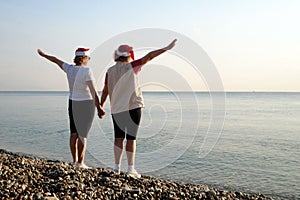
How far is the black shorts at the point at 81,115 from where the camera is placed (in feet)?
23.1

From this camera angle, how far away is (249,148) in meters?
16.3

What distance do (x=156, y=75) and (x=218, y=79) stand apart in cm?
117

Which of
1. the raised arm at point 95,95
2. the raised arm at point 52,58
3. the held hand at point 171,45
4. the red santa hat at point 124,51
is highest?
the held hand at point 171,45

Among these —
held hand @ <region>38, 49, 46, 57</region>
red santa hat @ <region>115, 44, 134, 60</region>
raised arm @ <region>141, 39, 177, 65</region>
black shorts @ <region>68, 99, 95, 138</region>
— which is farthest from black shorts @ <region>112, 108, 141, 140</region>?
held hand @ <region>38, 49, 46, 57</region>

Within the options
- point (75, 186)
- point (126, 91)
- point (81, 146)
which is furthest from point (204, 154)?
point (75, 186)

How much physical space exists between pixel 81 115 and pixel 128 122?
43.2 inches

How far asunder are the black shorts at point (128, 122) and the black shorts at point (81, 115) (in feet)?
2.29

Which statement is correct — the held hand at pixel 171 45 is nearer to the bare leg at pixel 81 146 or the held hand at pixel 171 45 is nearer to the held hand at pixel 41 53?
the bare leg at pixel 81 146

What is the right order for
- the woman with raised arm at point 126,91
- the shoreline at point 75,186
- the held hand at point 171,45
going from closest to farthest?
the shoreline at point 75,186 < the held hand at point 171,45 < the woman with raised arm at point 126,91

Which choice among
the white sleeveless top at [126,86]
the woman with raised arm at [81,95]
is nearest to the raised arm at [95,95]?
the woman with raised arm at [81,95]

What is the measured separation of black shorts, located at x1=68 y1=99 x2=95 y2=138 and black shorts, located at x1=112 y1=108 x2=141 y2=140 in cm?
70

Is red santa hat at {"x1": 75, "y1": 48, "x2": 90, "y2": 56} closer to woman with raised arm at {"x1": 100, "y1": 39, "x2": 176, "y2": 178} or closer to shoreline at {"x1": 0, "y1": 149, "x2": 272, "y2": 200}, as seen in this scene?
woman with raised arm at {"x1": 100, "y1": 39, "x2": 176, "y2": 178}

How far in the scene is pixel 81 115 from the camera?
7070 mm

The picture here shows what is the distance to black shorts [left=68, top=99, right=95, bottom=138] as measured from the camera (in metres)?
7.04
